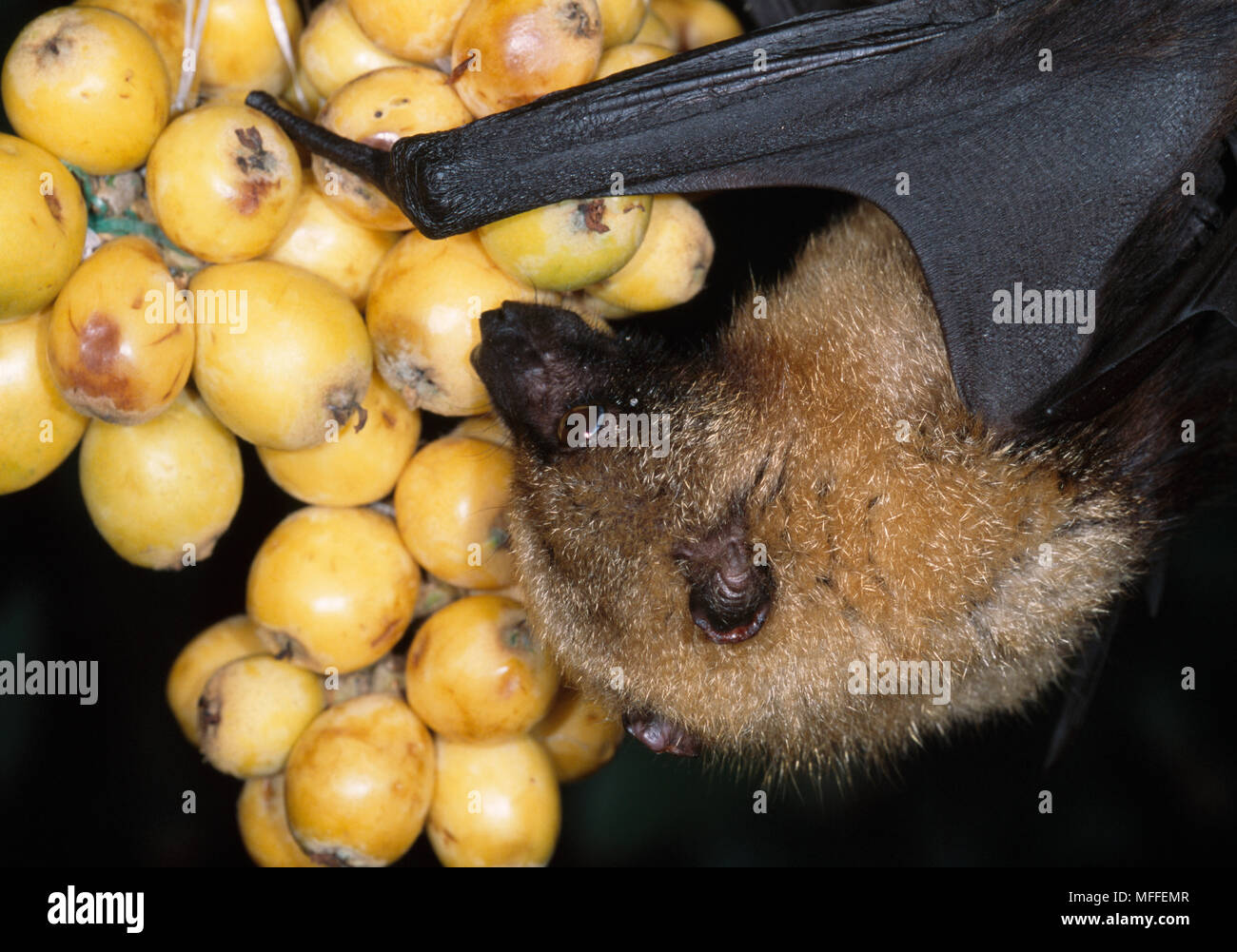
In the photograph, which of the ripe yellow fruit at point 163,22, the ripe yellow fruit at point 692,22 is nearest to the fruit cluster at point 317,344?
the ripe yellow fruit at point 163,22

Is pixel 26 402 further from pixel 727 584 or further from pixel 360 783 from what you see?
pixel 727 584

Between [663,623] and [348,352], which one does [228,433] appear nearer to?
[348,352]

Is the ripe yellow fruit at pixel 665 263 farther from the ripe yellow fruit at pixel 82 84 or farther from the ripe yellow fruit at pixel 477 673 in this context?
the ripe yellow fruit at pixel 82 84

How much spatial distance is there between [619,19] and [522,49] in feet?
0.87

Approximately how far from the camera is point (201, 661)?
196 centimetres

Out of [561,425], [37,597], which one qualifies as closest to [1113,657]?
[561,425]

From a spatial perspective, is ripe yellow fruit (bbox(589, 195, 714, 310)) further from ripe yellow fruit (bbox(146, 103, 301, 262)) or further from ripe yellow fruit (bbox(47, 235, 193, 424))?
ripe yellow fruit (bbox(47, 235, 193, 424))

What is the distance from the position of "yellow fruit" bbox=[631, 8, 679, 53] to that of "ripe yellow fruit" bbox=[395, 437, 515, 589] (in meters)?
0.77

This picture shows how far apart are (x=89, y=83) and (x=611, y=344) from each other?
0.91 meters

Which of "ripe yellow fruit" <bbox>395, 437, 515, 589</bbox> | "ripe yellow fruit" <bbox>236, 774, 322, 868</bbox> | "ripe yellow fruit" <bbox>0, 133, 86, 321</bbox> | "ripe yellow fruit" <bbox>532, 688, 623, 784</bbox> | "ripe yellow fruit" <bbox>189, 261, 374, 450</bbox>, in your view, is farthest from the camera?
"ripe yellow fruit" <bbox>532, 688, 623, 784</bbox>

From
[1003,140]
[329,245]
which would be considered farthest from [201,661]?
[1003,140]

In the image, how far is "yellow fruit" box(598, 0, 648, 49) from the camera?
65.2 inches

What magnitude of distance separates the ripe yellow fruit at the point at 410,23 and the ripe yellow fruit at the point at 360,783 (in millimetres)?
1065

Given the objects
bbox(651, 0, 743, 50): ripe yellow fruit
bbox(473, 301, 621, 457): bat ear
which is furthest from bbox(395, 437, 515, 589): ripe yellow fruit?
bbox(651, 0, 743, 50): ripe yellow fruit
